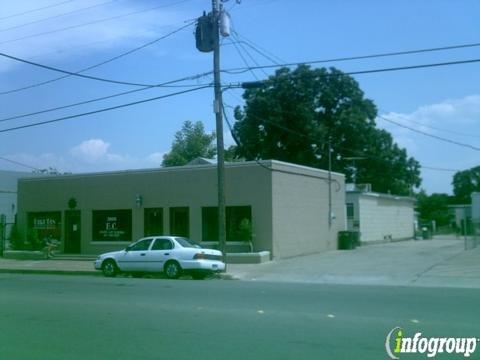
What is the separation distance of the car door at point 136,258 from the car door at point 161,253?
0.29m

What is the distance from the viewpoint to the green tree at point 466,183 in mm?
109994

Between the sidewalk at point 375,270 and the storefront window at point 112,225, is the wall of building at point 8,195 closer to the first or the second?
the storefront window at point 112,225

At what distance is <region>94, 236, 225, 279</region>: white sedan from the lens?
67.2ft

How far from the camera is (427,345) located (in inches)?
347

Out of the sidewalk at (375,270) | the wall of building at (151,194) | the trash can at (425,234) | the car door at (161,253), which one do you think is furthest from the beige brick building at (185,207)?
the trash can at (425,234)

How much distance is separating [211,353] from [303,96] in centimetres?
4423

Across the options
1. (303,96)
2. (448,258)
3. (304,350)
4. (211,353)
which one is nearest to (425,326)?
(304,350)

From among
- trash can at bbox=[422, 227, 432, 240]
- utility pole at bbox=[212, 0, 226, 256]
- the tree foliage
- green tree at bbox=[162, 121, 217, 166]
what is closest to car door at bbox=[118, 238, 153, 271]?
utility pole at bbox=[212, 0, 226, 256]

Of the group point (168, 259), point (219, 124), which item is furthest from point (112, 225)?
point (219, 124)

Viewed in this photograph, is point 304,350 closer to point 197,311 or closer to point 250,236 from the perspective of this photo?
point 197,311

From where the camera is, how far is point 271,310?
1229 centimetres

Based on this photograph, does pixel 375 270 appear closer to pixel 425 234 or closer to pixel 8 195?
pixel 425 234

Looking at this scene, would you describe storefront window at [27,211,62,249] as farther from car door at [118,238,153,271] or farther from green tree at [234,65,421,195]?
green tree at [234,65,421,195]

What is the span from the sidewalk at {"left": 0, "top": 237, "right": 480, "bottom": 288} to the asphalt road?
8.69ft
